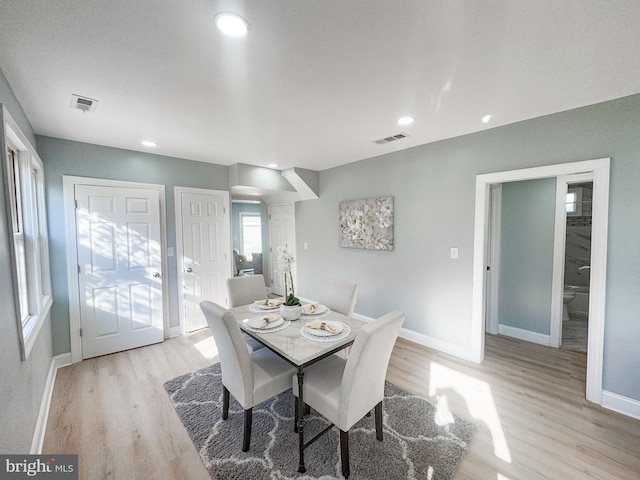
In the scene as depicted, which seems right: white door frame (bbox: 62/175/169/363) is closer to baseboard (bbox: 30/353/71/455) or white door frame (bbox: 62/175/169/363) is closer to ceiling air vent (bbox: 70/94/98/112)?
baseboard (bbox: 30/353/71/455)

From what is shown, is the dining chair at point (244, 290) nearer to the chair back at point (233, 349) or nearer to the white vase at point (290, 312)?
the white vase at point (290, 312)

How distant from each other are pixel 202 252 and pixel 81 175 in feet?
5.08

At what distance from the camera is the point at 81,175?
111 inches

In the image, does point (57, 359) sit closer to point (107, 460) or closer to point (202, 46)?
point (107, 460)

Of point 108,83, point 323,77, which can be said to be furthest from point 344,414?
point 108,83

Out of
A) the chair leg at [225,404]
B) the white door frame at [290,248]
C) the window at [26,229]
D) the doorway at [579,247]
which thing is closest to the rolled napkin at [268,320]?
the chair leg at [225,404]

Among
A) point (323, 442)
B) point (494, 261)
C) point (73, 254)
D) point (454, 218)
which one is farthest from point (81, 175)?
point (494, 261)

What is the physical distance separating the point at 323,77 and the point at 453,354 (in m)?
3.05

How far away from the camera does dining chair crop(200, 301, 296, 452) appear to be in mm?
1574

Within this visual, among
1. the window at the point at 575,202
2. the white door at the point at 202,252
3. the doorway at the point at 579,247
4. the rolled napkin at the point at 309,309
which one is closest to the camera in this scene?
the rolled napkin at the point at 309,309

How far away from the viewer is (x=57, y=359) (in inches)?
107

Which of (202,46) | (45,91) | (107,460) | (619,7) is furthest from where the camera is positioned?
(45,91)

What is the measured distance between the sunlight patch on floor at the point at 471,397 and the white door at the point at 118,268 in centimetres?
324

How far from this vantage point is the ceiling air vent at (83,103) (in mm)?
1882
